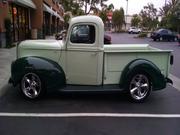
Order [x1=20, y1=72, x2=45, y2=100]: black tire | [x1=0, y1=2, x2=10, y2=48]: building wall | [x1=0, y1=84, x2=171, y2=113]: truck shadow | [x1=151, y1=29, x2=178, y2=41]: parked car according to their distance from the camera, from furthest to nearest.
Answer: [x1=151, y1=29, x2=178, y2=41]: parked car < [x1=0, y1=2, x2=10, y2=48]: building wall < [x1=20, y1=72, x2=45, y2=100]: black tire < [x1=0, y1=84, x2=171, y2=113]: truck shadow

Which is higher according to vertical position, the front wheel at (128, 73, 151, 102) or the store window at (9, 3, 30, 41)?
the store window at (9, 3, 30, 41)

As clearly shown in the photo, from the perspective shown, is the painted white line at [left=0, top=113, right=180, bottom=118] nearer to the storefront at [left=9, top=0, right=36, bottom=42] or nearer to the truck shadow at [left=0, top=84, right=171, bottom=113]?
the truck shadow at [left=0, top=84, right=171, bottom=113]

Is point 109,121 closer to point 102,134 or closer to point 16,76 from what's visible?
point 102,134

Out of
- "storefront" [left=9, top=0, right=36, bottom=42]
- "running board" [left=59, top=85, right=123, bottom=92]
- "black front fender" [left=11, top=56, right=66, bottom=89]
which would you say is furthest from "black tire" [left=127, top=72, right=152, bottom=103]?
"storefront" [left=9, top=0, right=36, bottom=42]

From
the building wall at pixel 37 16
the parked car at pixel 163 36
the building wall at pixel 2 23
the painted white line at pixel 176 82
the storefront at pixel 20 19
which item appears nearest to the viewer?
the painted white line at pixel 176 82

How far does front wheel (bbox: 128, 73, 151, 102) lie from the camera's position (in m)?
7.21

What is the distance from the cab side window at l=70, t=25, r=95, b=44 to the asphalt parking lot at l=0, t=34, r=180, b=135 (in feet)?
4.48

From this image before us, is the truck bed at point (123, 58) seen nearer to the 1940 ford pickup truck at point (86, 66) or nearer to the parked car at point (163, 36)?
the 1940 ford pickup truck at point (86, 66)

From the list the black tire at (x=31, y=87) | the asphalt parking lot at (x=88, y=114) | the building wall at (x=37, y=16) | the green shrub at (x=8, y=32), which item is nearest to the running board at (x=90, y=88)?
the asphalt parking lot at (x=88, y=114)

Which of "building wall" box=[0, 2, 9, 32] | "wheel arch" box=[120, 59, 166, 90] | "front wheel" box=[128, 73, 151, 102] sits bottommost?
"front wheel" box=[128, 73, 151, 102]

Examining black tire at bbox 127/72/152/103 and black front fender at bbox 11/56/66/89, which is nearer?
black front fender at bbox 11/56/66/89

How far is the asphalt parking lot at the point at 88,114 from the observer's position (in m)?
5.34

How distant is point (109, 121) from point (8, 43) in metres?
13.9

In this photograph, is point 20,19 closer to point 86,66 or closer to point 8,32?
point 8,32
